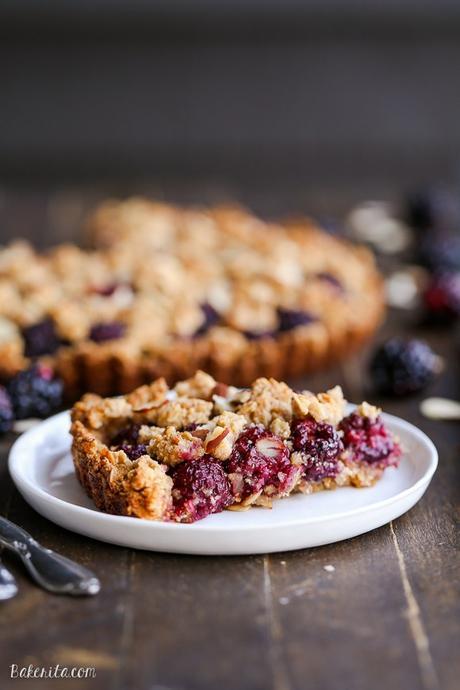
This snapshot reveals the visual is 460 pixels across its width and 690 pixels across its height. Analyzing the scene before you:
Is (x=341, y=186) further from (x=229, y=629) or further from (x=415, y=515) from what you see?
(x=229, y=629)

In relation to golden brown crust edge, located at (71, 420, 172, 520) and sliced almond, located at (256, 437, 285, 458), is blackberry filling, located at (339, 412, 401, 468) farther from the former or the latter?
golden brown crust edge, located at (71, 420, 172, 520)

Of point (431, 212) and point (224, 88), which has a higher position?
point (224, 88)

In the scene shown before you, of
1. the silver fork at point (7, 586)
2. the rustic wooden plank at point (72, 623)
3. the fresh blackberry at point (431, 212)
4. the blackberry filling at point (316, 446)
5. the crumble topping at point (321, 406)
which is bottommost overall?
the fresh blackberry at point (431, 212)

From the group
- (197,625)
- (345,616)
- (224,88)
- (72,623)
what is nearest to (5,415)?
(72,623)

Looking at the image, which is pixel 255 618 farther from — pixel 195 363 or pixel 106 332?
pixel 106 332

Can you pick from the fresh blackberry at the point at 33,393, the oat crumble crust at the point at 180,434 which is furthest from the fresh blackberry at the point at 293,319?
the oat crumble crust at the point at 180,434

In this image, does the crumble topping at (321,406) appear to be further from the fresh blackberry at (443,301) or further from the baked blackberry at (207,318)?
the fresh blackberry at (443,301)
